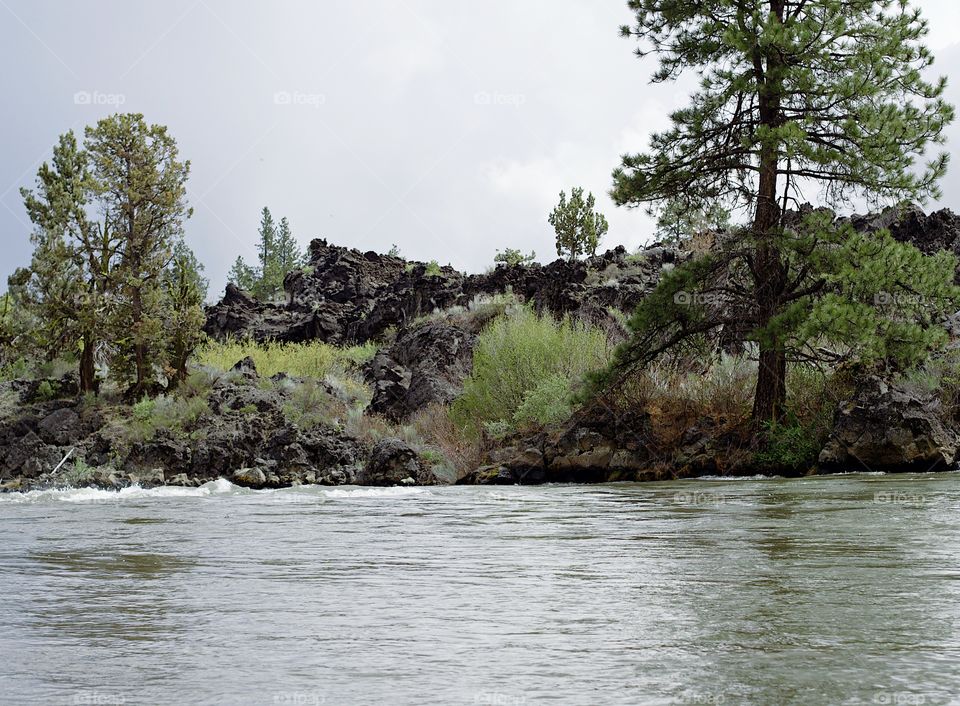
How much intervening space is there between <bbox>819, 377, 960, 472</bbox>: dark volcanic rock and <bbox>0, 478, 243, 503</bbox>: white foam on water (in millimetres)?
10805

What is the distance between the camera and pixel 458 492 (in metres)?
16.3

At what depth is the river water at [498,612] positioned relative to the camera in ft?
10.6

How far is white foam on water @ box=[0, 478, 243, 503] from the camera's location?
16.2 metres

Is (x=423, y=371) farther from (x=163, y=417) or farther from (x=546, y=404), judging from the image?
(x=163, y=417)

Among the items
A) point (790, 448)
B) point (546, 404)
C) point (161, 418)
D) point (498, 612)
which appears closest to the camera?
point (498, 612)

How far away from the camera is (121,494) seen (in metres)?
17.9

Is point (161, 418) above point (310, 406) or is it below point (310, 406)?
below

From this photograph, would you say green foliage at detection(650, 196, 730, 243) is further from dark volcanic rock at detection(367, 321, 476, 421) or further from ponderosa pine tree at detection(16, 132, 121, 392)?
ponderosa pine tree at detection(16, 132, 121, 392)

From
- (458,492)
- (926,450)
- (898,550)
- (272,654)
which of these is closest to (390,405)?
(458,492)

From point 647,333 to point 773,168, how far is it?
404cm

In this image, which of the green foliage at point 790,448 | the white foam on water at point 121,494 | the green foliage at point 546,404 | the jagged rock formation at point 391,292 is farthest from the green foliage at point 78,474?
the green foliage at point 790,448

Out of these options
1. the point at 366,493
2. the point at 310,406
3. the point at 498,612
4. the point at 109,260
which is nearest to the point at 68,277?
the point at 109,260

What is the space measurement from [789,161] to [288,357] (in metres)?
20.2

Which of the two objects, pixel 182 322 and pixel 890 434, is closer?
pixel 890 434
